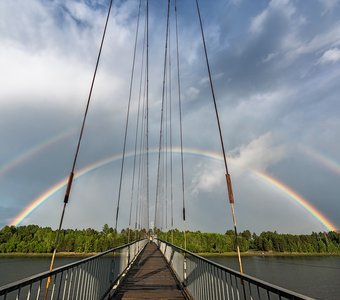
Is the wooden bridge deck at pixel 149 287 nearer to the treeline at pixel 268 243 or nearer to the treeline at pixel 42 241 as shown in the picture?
the treeline at pixel 42 241

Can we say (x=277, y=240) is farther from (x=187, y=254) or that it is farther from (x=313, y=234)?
(x=187, y=254)

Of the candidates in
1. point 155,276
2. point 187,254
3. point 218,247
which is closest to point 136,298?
point 187,254

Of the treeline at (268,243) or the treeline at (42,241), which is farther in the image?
the treeline at (268,243)

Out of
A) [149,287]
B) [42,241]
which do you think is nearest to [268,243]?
[42,241]

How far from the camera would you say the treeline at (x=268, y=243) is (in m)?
119

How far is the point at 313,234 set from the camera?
148 metres

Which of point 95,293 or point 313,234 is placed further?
point 313,234

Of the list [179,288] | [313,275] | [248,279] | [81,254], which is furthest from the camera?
[81,254]

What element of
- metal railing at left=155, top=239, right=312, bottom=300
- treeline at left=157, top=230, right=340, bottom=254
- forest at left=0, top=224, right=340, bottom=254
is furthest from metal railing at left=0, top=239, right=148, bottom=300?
treeline at left=157, top=230, right=340, bottom=254

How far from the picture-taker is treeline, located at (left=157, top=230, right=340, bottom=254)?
119 meters

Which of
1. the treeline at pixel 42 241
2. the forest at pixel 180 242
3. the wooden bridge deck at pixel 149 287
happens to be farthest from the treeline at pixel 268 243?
the wooden bridge deck at pixel 149 287

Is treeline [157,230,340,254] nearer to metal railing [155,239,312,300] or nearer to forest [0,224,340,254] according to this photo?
forest [0,224,340,254]

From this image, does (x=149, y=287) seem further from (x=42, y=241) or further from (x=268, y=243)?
(x=268, y=243)

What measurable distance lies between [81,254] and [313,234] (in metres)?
132
